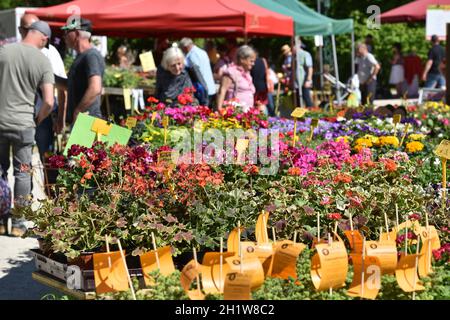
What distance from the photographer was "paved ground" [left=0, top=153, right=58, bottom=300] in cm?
518

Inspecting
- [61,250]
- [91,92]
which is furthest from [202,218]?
[91,92]

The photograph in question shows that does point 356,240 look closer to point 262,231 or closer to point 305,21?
point 262,231

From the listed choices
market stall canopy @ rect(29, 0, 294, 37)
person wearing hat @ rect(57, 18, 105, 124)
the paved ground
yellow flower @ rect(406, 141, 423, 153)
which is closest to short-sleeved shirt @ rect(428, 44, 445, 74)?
market stall canopy @ rect(29, 0, 294, 37)

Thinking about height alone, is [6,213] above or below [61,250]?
below

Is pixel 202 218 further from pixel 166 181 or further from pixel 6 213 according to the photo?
pixel 6 213

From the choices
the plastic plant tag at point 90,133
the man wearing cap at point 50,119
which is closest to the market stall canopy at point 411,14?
the man wearing cap at point 50,119

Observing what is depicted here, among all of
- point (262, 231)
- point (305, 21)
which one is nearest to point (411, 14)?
point (305, 21)

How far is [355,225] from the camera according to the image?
12.8 feet

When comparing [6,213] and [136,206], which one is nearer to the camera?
[136,206]

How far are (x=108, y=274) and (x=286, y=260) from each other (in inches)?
25.4

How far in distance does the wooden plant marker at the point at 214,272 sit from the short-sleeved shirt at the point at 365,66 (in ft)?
45.8

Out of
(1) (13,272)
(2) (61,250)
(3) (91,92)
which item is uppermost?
(3) (91,92)

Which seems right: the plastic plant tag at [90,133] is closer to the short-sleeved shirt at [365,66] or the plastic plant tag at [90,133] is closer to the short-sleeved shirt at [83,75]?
the short-sleeved shirt at [83,75]
